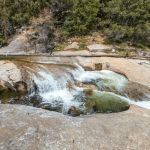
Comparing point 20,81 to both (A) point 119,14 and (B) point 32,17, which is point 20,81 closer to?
(B) point 32,17

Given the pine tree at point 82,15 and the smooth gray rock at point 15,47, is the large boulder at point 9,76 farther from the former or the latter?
the pine tree at point 82,15

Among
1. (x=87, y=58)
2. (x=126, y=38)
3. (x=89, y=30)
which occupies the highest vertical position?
(x=89, y=30)

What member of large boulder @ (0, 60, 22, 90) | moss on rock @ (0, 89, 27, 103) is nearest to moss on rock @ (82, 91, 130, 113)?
moss on rock @ (0, 89, 27, 103)

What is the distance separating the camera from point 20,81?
8898mm

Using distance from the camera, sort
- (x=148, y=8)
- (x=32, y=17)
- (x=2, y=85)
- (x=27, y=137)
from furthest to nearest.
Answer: (x=32, y=17) → (x=148, y=8) → (x=2, y=85) → (x=27, y=137)

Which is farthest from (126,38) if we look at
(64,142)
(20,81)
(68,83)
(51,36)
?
(64,142)

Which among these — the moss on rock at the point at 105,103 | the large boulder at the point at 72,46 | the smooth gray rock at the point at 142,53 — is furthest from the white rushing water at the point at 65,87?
the smooth gray rock at the point at 142,53

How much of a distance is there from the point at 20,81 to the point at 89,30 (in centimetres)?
1942

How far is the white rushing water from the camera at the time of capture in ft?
26.2

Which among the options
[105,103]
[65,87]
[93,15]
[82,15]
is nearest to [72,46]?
[82,15]

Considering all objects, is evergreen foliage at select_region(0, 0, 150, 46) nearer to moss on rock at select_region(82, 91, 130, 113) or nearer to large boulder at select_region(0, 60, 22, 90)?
large boulder at select_region(0, 60, 22, 90)

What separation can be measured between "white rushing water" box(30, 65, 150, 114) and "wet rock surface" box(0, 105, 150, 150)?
3188 millimetres

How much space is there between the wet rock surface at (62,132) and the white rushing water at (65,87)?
10.5 feet

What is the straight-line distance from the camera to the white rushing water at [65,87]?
800 centimetres
